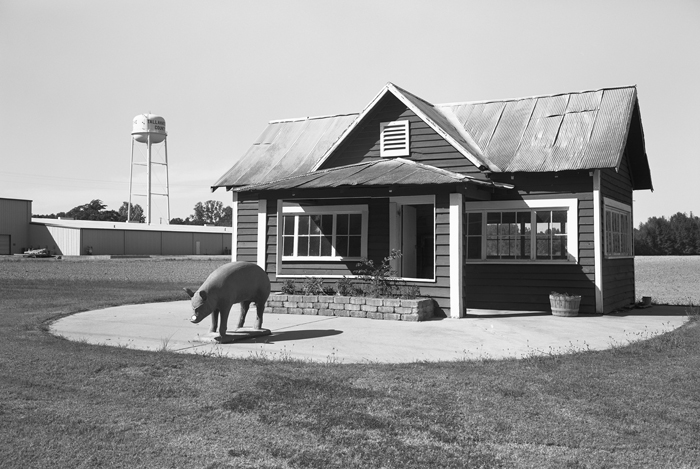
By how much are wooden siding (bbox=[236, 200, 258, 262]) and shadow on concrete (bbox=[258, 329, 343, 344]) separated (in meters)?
6.54

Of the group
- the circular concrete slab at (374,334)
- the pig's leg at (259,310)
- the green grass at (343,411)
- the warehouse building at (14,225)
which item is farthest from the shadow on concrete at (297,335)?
the warehouse building at (14,225)

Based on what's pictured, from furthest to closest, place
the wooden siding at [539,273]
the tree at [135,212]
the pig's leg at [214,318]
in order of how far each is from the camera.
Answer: the tree at [135,212] < the wooden siding at [539,273] < the pig's leg at [214,318]

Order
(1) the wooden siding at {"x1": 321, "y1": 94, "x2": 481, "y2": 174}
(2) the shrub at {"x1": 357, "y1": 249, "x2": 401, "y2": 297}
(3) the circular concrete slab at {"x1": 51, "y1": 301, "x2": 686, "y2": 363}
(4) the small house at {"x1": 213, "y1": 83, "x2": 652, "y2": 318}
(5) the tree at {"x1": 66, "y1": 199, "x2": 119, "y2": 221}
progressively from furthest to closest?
(5) the tree at {"x1": 66, "y1": 199, "x2": 119, "y2": 221}, (1) the wooden siding at {"x1": 321, "y1": 94, "x2": 481, "y2": 174}, (4) the small house at {"x1": 213, "y1": 83, "x2": 652, "y2": 318}, (2) the shrub at {"x1": 357, "y1": 249, "x2": 401, "y2": 297}, (3) the circular concrete slab at {"x1": 51, "y1": 301, "x2": 686, "y2": 363}

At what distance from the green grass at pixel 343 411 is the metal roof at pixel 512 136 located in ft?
22.1

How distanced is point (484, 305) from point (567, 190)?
3229 millimetres

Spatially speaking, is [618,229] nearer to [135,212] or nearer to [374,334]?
[374,334]

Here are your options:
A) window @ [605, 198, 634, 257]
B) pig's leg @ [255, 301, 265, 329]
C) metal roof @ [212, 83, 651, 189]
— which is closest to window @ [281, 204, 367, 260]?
metal roof @ [212, 83, 651, 189]

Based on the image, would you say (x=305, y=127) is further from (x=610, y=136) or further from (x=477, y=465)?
(x=477, y=465)

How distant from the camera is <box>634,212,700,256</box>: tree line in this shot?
2763 inches

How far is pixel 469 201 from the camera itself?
15.7 m

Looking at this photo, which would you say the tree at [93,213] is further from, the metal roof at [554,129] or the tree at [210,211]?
the metal roof at [554,129]

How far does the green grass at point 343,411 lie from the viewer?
17.1ft

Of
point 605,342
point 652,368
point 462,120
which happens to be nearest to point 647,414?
point 652,368

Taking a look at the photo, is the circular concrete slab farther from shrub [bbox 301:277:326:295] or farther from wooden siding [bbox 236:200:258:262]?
wooden siding [bbox 236:200:258:262]
